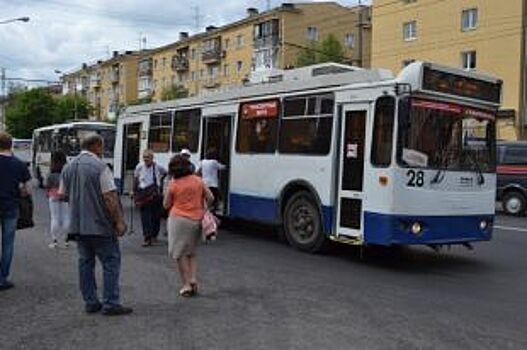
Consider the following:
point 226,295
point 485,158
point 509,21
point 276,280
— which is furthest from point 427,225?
point 509,21

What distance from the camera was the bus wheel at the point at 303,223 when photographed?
1321cm

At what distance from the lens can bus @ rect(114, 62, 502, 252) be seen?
1158 centimetres

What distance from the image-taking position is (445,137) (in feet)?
39.3

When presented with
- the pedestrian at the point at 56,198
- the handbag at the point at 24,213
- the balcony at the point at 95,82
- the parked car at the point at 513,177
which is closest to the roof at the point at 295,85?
the pedestrian at the point at 56,198

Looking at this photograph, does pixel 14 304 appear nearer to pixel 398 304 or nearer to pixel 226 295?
pixel 226 295

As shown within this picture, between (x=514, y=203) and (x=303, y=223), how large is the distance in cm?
1288

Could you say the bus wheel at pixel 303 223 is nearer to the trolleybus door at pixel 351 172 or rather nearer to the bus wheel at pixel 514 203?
the trolleybus door at pixel 351 172

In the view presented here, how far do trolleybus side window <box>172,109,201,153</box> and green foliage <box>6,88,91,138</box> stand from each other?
78809 millimetres

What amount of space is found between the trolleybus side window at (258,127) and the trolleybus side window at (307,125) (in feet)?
1.06

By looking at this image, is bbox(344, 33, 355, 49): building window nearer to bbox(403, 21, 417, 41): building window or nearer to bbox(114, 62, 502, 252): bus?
bbox(403, 21, 417, 41): building window

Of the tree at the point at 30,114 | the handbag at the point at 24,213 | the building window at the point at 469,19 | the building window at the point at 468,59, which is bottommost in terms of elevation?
the handbag at the point at 24,213

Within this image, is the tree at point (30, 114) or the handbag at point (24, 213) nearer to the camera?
the handbag at point (24, 213)

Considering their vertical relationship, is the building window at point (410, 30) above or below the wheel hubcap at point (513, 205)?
above

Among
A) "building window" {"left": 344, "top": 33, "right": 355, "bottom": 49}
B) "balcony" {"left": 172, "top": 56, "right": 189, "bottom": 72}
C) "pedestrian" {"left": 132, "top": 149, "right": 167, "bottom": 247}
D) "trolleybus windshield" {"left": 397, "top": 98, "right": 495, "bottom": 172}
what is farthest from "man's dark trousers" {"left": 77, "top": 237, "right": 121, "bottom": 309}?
"balcony" {"left": 172, "top": 56, "right": 189, "bottom": 72}
